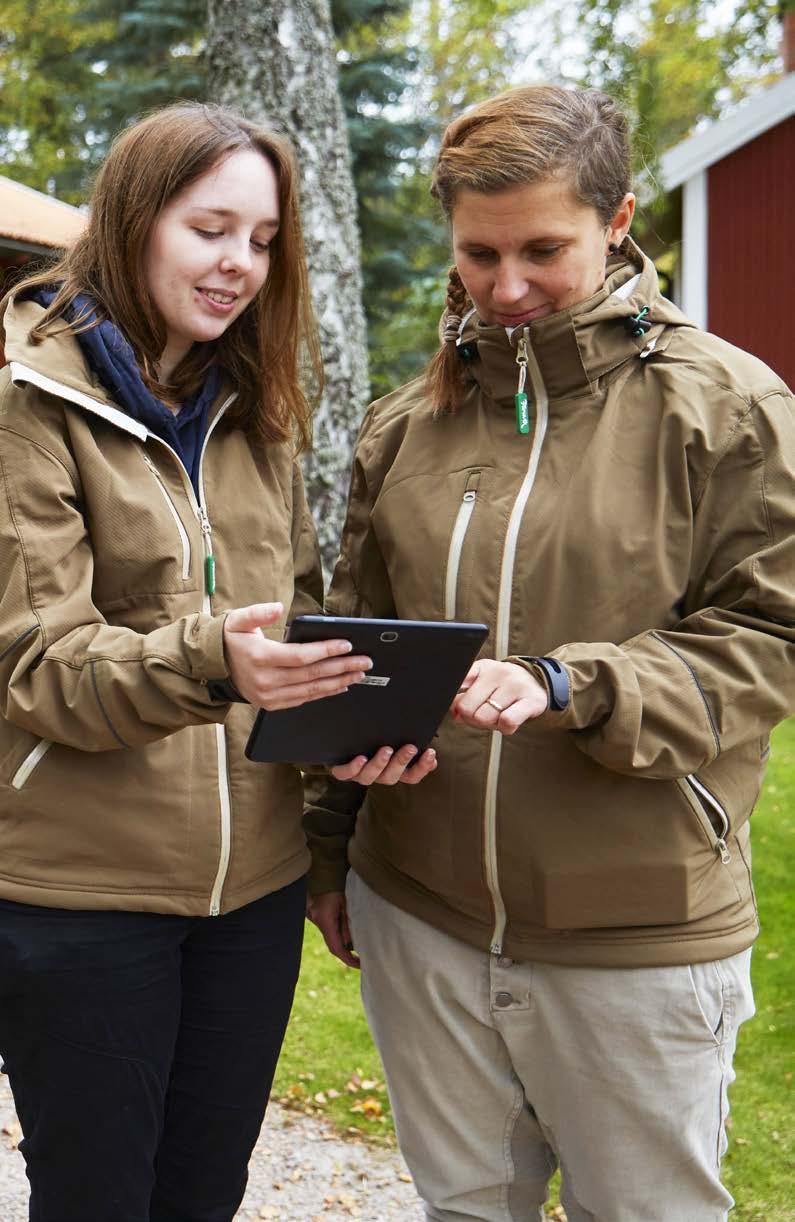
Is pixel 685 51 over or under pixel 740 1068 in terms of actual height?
over

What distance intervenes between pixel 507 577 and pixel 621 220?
0.63 m

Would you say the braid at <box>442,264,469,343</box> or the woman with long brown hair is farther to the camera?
the braid at <box>442,264,469,343</box>

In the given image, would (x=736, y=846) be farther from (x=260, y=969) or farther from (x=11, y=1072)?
(x=11, y=1072)

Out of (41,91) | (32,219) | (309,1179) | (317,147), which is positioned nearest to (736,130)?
(317,147)

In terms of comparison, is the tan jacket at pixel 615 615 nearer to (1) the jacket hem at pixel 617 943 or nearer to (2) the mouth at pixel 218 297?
(1) the jacket hem at pixel 617 943

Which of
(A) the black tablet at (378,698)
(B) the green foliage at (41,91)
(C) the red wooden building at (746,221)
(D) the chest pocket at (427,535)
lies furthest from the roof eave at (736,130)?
(A) the black tablet at (378,698)

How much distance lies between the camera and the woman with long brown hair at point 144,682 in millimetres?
1979

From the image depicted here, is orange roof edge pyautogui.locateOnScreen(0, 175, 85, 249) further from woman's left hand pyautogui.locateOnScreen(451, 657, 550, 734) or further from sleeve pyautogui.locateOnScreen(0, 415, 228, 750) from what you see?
woman's left hand pyautogui.locateOnScreen(451, 657, 550, 734)

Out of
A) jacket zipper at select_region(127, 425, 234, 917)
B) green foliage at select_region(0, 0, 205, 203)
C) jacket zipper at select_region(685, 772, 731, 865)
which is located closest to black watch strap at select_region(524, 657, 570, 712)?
A: jacket zipper at select_region(685, 772, 731, 865)

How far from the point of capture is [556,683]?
193cm

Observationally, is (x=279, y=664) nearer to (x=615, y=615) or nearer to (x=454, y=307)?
(x=615, y=615)

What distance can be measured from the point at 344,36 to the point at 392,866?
12.0 m

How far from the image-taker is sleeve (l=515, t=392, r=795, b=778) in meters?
1.97

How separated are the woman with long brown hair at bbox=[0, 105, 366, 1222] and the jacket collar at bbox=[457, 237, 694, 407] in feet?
1.58
